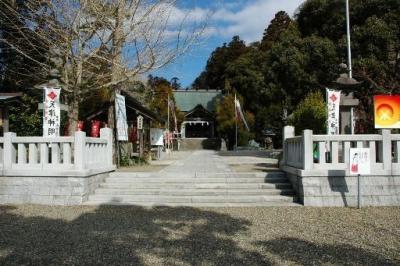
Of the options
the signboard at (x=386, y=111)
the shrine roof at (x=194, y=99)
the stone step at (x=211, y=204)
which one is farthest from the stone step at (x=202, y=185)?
the shrine roof at (x=194, y=99)

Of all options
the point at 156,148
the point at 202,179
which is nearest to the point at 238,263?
the point at 202,179

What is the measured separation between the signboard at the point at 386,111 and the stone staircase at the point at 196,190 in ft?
8.63

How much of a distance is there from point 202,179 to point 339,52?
15.1 metres

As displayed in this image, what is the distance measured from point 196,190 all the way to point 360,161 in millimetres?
3840

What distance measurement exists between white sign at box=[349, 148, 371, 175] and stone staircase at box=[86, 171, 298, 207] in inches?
64.1

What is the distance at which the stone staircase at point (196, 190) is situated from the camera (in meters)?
10.0

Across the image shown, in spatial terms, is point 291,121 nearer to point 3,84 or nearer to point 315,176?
point 315,176

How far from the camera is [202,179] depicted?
37.1ft

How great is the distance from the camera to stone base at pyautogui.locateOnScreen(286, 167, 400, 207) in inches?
377

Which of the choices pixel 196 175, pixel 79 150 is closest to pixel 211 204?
pixel 196 175

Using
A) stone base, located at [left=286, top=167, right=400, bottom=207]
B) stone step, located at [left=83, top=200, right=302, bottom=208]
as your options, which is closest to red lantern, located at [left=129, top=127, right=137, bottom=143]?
stone step, located at [left=83, top=200, right=302, bottom=208]

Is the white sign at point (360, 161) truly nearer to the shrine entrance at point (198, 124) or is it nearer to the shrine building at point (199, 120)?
the shrine building at point (199, 120)

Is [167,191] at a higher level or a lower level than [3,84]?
lower

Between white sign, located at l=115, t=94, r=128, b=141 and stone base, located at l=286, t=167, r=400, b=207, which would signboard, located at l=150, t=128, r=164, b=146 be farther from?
stone base, located at l=286, t=167, r=400, b=207
